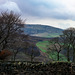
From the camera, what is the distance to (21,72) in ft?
35.7

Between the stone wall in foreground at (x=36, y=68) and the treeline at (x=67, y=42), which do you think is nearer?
the stone wall in foreground at (x=36, y=68)

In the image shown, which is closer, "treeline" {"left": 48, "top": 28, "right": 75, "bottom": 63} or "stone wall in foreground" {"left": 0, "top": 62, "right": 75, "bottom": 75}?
"stone wall in foreground" {"left": 0, "top": 62, "right": 75, "bottom": 75}

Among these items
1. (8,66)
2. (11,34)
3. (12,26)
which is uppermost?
(12,26)

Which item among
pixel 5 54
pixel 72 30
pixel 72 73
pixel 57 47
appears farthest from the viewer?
pixel 57 47

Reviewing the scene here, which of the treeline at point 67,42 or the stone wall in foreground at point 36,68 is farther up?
the treeline at point 67,42

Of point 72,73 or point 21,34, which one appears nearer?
point 72,73

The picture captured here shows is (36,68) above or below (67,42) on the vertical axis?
below

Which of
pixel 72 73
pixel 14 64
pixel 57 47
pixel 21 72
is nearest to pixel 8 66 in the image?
pixel 14 64

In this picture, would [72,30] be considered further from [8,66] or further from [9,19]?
[8,66]

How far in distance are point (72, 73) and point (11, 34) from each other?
20.4 metres

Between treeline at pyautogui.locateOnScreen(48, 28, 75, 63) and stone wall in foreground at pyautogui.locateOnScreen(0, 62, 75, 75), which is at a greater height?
treeline at pyautogui.locateOnScreen(48, 28, 75, 63)

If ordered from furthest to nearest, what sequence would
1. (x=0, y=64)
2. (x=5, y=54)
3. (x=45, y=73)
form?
1. (x=5, y=54)
2. (x=45, y=73)
3. (x=0, y=64)

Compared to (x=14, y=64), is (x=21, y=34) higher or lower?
higher

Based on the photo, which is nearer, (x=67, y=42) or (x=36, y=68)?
(x=36, y=68)
